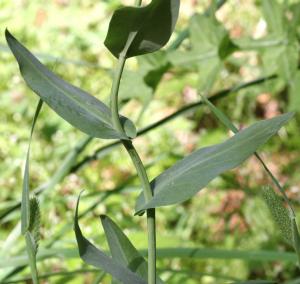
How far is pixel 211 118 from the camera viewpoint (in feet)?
5.74

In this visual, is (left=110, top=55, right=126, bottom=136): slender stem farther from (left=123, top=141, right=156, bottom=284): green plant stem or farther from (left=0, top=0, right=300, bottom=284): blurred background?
(left=0, top=0, right=300, bottom=284): blurred background

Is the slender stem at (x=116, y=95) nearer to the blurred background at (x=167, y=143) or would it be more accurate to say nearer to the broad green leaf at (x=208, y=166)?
the broad green leaf at (x=208, y=166)

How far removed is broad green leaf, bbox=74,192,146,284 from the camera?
335 mm

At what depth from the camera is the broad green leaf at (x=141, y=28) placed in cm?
33

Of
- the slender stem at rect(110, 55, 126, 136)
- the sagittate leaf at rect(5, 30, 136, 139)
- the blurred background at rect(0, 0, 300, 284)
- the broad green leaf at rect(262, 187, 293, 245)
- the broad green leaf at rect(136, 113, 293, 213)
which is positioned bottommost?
the broad green leaf at rect(262, 187, 293, 245)

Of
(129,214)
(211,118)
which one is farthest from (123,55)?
(211,118)

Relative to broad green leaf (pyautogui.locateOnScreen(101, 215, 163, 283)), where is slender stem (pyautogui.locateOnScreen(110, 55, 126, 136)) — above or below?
above

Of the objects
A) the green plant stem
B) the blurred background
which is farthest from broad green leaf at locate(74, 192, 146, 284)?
the blurred background

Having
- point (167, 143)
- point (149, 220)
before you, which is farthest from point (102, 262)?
point (167, 143)

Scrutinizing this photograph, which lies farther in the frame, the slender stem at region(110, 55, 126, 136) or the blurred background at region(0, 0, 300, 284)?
the blurred background at region(0, 0, 300, 284)

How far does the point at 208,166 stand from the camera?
35 centimetres

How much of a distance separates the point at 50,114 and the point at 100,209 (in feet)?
1.13

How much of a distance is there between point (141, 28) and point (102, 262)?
0.11m

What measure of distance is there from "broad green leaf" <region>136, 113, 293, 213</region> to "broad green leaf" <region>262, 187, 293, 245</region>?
0.06 ft
